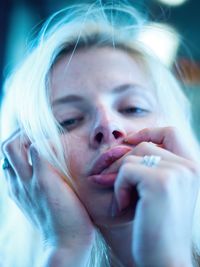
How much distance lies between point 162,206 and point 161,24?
1.16m

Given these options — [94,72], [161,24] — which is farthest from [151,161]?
[161,24]

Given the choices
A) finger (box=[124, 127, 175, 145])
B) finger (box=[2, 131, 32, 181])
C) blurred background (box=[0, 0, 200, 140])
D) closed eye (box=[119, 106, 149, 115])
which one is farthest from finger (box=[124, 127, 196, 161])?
blurred background (box=[0, 0, 200, 140])

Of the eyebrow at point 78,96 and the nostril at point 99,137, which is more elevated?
the eyebrow at point 78,96

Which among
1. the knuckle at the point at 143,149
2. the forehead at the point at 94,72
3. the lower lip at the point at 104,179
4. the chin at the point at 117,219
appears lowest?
the chin at the point at 117,219

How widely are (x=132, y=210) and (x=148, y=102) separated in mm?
345

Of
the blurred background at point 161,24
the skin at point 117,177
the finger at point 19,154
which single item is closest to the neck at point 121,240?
the skin at point 117,177

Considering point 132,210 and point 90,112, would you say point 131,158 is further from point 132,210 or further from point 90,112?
point 90,112

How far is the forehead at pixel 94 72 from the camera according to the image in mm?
917

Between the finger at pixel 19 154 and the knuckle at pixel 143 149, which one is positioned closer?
the knuckle at pixel 143 149

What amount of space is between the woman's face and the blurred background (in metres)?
0.59

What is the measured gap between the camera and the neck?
2.76 ft

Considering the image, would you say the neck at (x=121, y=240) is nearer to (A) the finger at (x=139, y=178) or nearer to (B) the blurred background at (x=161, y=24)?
(A) the finger at (x=139, y=178)

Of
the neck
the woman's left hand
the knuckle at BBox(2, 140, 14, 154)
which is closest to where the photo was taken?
the woman's left hand

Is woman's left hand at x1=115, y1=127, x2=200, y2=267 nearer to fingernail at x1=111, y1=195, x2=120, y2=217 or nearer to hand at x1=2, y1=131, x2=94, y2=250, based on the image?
fingernail at x1=111, y1=195, x2=120, y2=217
